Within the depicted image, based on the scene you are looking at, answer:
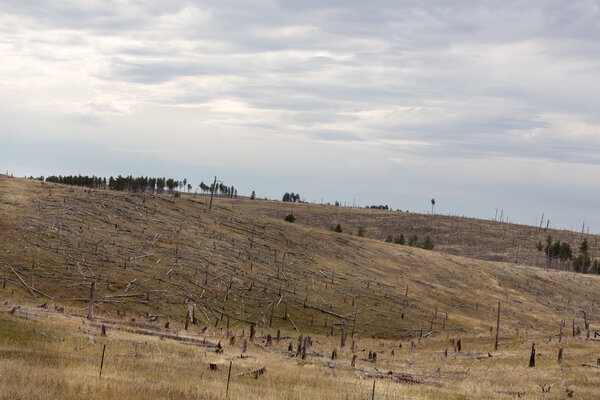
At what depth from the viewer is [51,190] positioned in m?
73.9

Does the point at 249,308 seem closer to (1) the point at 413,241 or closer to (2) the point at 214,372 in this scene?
(2) the point at 214,372

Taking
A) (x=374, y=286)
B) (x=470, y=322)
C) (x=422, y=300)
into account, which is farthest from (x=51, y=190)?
(x=470, y=322)

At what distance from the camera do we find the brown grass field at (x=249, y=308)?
2208 centimetres

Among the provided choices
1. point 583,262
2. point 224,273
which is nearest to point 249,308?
point 224,273

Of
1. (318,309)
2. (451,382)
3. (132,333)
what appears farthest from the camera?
(318,309)

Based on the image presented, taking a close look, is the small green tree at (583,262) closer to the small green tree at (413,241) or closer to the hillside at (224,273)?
the small green tree at (413,241)

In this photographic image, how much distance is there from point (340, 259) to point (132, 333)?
2312 inches

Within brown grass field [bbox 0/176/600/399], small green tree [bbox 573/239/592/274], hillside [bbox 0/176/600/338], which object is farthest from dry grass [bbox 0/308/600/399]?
small green tree [bbox 573/239/592/274]

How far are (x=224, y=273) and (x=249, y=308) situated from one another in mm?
6861

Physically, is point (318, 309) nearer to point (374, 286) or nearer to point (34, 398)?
point (374, 286)

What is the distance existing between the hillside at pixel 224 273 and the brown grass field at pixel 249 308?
254 millimetres

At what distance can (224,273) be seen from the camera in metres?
64.8

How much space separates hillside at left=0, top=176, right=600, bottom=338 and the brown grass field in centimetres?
25

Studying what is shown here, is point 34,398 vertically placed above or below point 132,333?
above
